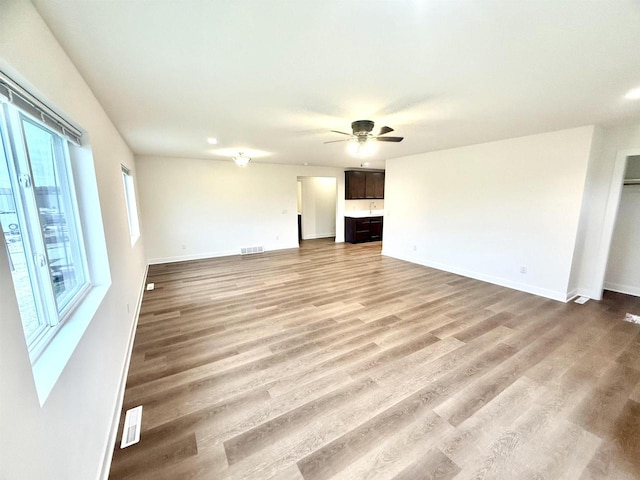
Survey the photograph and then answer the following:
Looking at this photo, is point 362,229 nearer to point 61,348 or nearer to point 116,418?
point 116,418

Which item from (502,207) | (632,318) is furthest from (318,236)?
(632,318)

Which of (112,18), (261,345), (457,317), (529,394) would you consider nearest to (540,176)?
(457,317)

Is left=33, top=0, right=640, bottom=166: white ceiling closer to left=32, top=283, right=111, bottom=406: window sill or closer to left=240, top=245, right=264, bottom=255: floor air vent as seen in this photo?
left=32, top=283, right=111, bottom=406: window sill

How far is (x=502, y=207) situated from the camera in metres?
4.26

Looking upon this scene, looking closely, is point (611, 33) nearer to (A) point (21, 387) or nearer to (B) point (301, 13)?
(B) point (301, 13)

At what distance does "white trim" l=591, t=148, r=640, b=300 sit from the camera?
347 centimetres

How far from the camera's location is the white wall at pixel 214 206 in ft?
18.8

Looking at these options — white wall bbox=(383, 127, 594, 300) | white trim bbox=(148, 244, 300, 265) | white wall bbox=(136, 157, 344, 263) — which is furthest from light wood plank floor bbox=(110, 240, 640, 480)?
white wall bbox=(136, 157, 344, 263)

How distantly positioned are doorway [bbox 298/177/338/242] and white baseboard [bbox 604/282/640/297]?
6692 millimetres

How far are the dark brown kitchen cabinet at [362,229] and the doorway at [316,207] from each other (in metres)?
1.18

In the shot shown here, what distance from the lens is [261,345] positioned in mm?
2719

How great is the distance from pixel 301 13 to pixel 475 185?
4338 mm

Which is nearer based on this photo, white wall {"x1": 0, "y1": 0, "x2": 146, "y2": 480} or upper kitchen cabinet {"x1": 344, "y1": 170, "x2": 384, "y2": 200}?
white wall {"x1": 0, "y1": 0, "x2": 146, "y2": 480}

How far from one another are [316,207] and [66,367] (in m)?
8.07
